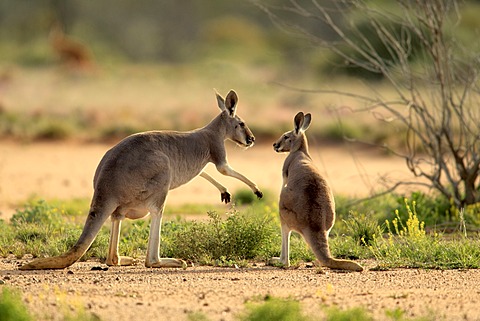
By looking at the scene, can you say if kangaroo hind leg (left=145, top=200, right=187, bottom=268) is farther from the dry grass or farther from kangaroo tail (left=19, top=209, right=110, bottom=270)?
the dry grass

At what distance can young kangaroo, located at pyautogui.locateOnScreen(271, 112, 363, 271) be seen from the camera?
27.5 feet

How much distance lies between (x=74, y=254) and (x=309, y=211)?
2.10 m

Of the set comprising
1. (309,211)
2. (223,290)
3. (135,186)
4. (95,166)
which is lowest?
(223,290)

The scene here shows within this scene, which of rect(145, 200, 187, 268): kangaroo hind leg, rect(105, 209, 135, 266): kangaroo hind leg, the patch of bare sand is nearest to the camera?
rect(145, 200, 187, 268): kangaroo hind leg

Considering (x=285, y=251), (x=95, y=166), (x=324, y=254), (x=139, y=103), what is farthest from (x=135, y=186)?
(x=139, y=103)

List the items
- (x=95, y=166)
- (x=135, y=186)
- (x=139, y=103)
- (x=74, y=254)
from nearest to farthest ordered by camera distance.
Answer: (x=74, y=254), (x=135, y=186), (x=95, y=166), (x=139, y=103)

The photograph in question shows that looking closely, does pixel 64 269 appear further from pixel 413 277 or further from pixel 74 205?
pixel 74 205

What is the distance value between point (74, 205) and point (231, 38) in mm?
43641

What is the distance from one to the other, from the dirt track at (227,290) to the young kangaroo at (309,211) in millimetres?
190

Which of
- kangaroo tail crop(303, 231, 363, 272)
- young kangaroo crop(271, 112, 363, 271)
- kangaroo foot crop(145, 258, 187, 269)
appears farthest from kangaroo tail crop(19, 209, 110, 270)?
kangaroo tail crop(303, 231, 363, 272)

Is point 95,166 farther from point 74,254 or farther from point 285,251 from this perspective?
point 74,254

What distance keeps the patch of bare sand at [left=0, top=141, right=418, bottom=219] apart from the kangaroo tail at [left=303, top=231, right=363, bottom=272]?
212 inches

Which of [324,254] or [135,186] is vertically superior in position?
[135,186]

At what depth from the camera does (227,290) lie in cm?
741
